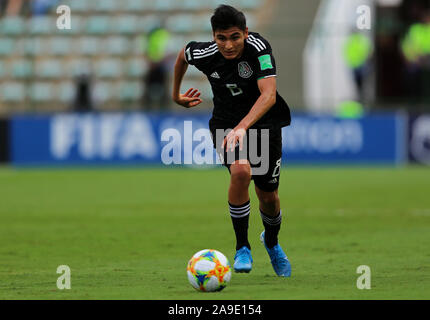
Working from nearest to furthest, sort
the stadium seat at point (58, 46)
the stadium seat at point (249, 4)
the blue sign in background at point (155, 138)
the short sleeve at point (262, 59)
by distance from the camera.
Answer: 1. the short sleeve at point (262, 59)
2. the blue sign in background at point (155, 138)
3. the stadium seat at point (58, 46)
4. the stadium seat at point (249, 4)

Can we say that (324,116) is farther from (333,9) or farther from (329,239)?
(329,239)

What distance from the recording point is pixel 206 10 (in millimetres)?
25469

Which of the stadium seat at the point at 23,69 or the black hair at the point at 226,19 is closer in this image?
the black hair at the point at 226,19

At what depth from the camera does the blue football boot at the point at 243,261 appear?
684 centimetres

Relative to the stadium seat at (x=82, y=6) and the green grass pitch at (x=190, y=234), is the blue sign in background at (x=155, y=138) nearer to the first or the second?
the green grass pitch at (x=190, y=234)

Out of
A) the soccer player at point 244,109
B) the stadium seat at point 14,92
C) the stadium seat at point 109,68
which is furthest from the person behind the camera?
the stadium seat at point 109,68

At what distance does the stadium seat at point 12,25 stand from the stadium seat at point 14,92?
1321mm

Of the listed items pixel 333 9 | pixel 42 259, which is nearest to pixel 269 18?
pixel 333 9

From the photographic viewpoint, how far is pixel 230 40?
22.6 feet

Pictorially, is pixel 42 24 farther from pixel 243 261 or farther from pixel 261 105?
pixel 243 261

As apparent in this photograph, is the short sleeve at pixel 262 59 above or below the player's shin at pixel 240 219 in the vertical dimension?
above

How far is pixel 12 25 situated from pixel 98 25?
2562 mm

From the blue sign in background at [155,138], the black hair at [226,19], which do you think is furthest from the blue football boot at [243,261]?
the blue sign in background at [155,138]
